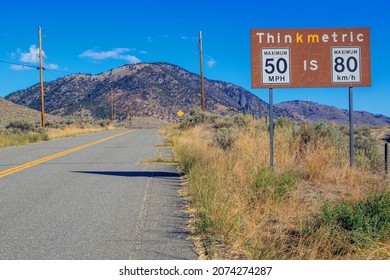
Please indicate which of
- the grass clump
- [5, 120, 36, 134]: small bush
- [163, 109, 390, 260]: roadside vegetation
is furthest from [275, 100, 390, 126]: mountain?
[5, 120, 36, 134]: small bush

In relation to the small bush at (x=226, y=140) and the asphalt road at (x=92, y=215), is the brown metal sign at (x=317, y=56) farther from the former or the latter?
the small bush at (x=226, y=140)

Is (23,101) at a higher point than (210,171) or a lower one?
higher

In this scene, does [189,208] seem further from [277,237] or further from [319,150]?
[319,150]

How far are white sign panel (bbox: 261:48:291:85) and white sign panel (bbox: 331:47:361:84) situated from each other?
44.6 inches

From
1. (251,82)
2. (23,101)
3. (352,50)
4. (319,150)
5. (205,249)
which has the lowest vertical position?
(205,249)

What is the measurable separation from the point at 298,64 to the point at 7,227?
7.18 m

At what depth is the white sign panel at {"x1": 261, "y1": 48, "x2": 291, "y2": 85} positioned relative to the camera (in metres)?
10.3

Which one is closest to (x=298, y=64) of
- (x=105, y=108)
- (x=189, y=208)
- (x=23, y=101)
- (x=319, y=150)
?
(x=319, y=150)

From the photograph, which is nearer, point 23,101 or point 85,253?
point 85,253

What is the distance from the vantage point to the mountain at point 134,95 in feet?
382

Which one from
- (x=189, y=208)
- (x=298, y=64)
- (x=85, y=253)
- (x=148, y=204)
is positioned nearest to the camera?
(x=85, y=253)

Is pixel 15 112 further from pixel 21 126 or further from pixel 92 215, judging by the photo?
pixel 92 215

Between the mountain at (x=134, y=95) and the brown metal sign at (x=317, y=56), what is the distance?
91.9 meters

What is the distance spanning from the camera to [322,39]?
35.3ft
